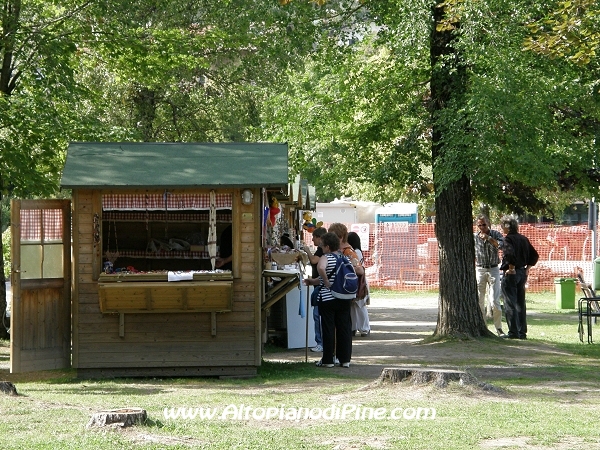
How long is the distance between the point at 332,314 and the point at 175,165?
2732 mm

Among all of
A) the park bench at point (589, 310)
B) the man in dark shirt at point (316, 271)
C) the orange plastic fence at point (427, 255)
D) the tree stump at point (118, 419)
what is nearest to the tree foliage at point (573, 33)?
the man in dark shirt at point (316, 271)

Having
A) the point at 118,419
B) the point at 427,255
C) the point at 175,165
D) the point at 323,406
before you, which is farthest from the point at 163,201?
the point at 427,255

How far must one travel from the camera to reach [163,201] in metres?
12.0

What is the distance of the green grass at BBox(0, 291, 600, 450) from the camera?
7.41 metres

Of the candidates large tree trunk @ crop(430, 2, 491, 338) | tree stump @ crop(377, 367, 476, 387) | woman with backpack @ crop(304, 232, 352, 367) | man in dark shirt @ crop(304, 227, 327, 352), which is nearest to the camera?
tree stump @ crop(377, 367, 476, 387)

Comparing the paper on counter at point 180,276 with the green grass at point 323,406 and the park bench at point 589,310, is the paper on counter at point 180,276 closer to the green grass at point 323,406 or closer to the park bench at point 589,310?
the green grass at point 323,406

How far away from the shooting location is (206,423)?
325 inches

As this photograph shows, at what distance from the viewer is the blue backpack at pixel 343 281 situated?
1246 centimetres

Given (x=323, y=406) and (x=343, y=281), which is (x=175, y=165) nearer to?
(x=343, y=281)

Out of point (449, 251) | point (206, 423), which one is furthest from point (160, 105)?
point (206, 423)

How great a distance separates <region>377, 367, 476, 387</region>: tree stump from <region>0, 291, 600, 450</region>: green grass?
78mm

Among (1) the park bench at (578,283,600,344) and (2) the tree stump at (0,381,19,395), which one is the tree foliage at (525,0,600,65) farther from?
(2) the tree stump at (0,381,19,395)

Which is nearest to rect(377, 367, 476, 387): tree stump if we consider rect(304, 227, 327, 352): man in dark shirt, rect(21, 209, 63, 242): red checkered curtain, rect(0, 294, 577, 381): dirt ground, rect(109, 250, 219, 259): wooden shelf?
rect(0, 294, 577, 381): dirt ground

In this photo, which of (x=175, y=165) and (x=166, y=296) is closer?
(x=166, y=296)
